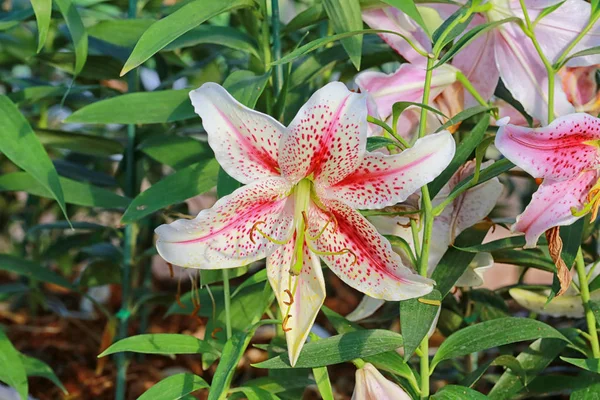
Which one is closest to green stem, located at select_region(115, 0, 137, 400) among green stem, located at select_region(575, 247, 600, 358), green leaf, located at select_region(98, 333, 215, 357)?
green leaf, located at select_region(98, 333, 215, 357)

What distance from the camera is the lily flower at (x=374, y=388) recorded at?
2.03ft

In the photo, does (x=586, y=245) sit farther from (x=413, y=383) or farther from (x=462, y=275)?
(x=413, y=383)

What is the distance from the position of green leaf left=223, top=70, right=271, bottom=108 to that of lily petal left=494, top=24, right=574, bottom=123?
0.67ft

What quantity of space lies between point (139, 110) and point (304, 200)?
0.23m

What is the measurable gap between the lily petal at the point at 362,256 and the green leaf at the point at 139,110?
198 millimetres

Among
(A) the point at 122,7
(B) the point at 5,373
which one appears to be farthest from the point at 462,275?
(A) the point at 122,7

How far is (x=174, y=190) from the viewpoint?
731 millimetres

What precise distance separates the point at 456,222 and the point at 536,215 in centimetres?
11

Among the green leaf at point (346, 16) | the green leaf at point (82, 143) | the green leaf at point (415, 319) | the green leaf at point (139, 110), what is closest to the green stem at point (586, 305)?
the green leaf at point (415, 319)

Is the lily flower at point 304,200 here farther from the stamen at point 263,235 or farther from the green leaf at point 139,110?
the green leaf at point 139,110

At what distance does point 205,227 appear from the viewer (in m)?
0.58

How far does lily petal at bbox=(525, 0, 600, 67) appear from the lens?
70 centimetres

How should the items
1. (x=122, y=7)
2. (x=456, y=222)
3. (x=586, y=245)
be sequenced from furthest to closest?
(x=122, y=7) < (x=586, y=245) < (x=456, y=222)

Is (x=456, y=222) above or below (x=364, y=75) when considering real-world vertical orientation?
below
